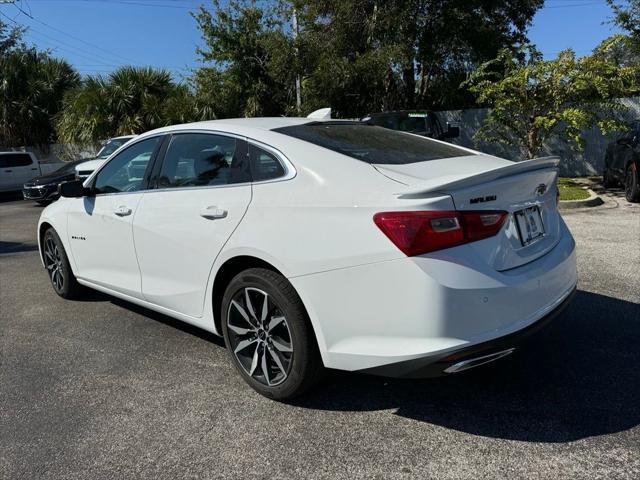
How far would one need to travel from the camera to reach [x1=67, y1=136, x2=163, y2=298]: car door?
13.4ft

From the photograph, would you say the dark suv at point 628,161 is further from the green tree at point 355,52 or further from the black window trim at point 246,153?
the black window trim at point 246,153

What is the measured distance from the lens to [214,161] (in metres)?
3.60

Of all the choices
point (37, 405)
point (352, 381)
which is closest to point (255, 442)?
point (352, 381)

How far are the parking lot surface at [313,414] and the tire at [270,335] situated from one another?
0.56 feet

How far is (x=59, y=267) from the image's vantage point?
212 inches

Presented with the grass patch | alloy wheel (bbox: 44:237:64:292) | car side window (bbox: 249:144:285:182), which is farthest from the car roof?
the grass patch

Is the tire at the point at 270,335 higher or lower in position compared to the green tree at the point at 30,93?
lower

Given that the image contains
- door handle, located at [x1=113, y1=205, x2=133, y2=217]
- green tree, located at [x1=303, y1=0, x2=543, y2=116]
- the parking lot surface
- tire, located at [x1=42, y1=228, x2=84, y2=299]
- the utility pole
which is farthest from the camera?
the utility pole

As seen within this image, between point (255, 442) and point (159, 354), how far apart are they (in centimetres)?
148

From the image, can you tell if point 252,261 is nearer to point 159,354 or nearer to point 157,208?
point 157,208

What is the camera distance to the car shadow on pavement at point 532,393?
2.88 m

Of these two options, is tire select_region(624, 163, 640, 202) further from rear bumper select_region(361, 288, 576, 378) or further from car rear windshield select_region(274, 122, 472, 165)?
rear bumper select_region(361, 288, 576, 378)

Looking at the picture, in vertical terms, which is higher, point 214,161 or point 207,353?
point 214,161

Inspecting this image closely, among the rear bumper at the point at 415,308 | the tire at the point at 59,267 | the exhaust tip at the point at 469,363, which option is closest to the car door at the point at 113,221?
the tire at the point at 59,267
